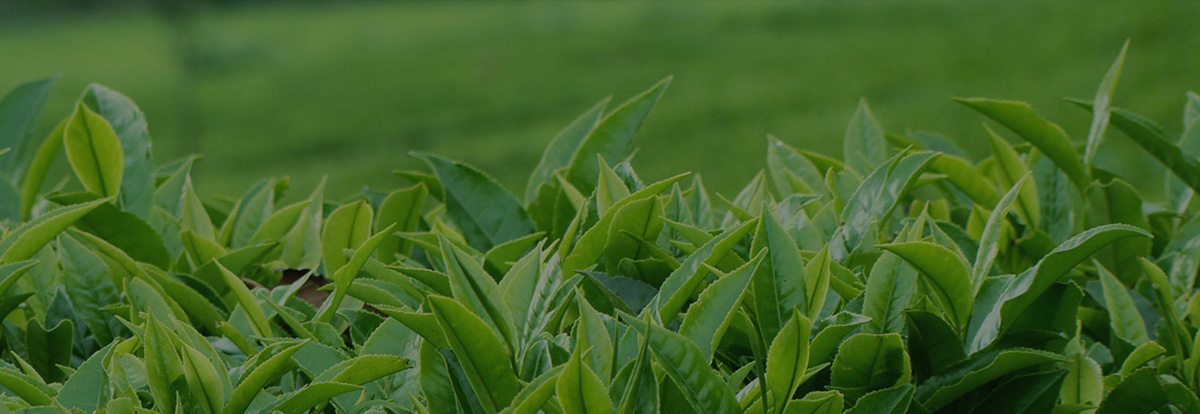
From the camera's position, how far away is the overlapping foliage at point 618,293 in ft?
3.43

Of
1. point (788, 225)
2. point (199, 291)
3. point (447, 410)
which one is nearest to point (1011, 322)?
point (788, 225)

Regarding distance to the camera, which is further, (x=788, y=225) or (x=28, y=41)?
(x=28, y=41)

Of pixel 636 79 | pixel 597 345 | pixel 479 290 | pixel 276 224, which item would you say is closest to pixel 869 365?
pixel 597 345

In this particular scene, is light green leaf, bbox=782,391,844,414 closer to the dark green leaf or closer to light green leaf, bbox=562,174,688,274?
light green leaf, bbox=562,174,688,274

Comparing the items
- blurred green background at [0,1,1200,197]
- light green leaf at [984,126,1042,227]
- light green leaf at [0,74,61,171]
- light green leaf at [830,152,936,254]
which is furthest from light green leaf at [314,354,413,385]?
blurred green background at [0,1,1200,197]

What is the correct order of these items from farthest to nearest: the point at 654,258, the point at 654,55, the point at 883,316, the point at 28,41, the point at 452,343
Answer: the point at 28,41 < the point at 654,55 < the point at 654,258 < the point at 883,316 < the point at 452,343

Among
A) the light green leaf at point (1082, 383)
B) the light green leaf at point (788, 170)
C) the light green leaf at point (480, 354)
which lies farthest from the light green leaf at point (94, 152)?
the light green leaf at point (1082, 383)

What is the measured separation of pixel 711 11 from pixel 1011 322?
1351 centimetres

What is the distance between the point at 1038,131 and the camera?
61.2 inches

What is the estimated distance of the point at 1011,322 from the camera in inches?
46.6

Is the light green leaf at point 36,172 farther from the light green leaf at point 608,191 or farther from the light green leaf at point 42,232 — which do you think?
the light green leaf at point 608,191

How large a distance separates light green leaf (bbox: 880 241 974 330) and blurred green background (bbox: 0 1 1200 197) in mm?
7149

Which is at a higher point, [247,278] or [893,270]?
[893,270]

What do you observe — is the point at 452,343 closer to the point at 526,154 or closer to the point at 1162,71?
the point at 526,154
